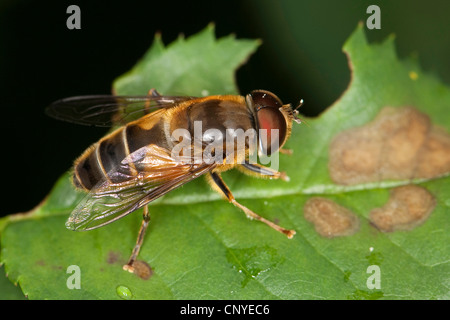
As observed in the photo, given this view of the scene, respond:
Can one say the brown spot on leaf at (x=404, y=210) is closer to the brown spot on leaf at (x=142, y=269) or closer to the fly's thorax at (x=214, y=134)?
the fly's thorax at (x=214, y=134)

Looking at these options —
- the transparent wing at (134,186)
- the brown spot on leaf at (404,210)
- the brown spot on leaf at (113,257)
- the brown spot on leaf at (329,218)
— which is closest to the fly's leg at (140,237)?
the brown spot on leaf at (113,257)

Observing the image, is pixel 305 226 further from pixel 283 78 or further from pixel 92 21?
pixel 92 21

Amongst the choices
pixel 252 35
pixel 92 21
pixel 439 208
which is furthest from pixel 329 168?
pixel 92 21

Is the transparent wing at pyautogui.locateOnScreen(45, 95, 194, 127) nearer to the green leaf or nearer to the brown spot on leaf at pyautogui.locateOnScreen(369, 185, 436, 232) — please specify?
the green leaf

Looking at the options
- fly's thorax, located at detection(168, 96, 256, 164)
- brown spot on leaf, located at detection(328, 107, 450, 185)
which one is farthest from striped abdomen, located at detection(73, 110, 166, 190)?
brown spot on leaf, located at detection(328, 107, 450, 185)

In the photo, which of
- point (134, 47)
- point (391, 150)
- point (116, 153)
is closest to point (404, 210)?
point (391, 150)

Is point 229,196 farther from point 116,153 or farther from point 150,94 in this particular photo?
point 150,94
